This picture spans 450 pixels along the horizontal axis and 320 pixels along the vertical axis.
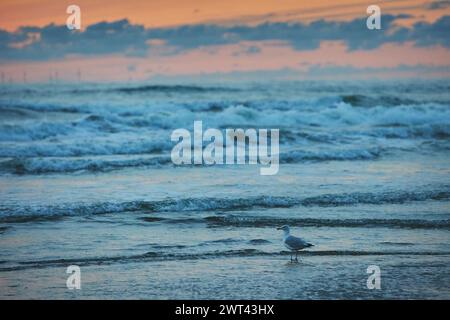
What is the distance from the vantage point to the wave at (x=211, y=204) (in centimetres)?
1188

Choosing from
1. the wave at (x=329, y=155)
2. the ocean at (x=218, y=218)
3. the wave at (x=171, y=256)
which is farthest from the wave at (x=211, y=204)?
the wave at (x=329, y=155)

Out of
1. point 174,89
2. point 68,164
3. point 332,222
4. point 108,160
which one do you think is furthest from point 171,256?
point 174,89

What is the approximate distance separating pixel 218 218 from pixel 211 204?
1.12m

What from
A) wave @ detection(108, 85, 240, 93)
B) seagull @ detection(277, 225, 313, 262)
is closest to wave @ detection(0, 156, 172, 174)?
seagull @ detection(277, 225, 313, 262)

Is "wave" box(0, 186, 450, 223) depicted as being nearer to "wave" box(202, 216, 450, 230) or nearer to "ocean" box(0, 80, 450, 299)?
"ocean" box(0, 80, 450, 299)

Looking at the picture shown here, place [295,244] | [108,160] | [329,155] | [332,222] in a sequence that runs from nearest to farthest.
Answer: [295,244] → [332,222] → [108,160] → [329,155]

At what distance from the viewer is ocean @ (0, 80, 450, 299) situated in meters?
7.92

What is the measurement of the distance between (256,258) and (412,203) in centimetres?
469

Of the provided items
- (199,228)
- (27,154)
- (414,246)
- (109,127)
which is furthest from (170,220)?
(109,127)

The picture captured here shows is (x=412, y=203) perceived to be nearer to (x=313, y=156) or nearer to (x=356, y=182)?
(x=356, y=182)

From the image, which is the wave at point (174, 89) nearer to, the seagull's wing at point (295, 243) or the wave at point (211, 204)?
the wave at point (211, 204)

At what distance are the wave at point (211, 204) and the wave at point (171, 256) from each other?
111 inches

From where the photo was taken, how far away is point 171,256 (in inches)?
356

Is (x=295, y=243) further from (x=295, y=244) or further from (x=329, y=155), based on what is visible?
(x=329, y=155)
